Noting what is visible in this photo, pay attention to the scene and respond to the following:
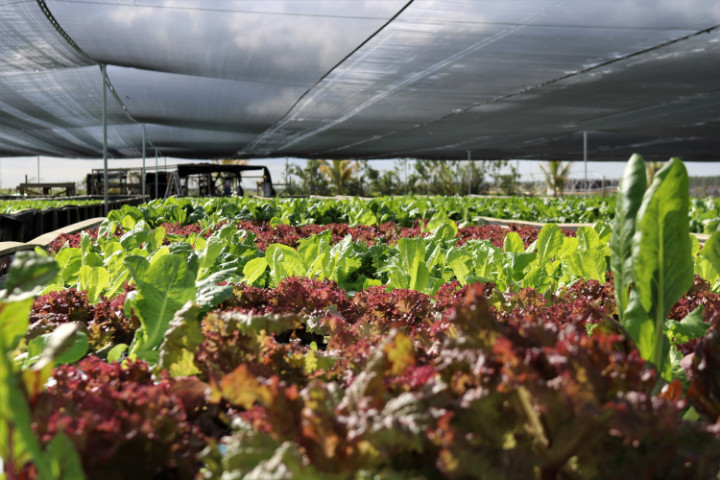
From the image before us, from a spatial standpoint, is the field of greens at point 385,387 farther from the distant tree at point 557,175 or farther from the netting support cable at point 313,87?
the distant tree at point 557,175

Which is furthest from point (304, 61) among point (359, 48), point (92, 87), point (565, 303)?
point (565, 303)

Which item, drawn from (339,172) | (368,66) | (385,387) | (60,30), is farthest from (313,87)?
(339,172)

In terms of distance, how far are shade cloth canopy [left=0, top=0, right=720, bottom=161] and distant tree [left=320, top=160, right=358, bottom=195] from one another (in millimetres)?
25935

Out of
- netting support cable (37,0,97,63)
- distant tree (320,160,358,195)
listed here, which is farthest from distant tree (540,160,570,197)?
netting support cable (37,0,97,63)

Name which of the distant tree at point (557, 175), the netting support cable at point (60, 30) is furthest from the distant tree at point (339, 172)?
the netting support cable at point (60, 30)

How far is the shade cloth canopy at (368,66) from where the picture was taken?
9.40 metres

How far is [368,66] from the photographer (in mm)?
12898

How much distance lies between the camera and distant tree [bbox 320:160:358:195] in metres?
50.8

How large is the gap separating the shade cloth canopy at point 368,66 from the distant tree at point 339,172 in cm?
2594

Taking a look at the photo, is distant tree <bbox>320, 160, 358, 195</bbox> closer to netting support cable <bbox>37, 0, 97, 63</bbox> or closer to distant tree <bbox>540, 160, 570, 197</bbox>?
distant tree <bbox>540, 160, 570, 197</bbox>

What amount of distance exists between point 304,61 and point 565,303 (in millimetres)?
12055

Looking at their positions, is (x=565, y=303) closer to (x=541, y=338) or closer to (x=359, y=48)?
(x=541, y=338)

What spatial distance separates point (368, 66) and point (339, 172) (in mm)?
38025

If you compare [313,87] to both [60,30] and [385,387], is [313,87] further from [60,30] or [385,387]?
[385,387]
